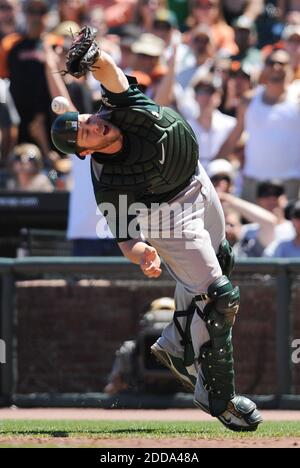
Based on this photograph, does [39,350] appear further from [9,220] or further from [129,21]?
[129,21]

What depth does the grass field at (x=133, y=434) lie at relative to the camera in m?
5.02

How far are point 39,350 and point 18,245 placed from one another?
1666 mm

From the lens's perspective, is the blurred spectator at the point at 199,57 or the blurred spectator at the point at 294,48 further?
the blurred spectator at the point at 199,57

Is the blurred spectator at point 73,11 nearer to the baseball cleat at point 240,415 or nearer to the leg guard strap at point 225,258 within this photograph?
the leg guard strap at point 225,258

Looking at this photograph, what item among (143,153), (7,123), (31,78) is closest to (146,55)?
(31,78)

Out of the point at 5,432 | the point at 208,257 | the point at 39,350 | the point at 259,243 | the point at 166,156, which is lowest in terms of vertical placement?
the point at 39,350

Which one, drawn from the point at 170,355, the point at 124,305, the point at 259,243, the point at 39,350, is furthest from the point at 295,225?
the point at 170,355

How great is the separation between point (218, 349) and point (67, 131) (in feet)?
4.47

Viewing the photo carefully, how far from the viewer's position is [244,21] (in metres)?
11.7

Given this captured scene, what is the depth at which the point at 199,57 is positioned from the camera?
11.1 meters

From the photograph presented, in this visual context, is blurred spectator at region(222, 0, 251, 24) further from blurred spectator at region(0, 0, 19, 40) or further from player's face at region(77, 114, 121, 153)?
player's face at region(77, 114, 121, 153)
